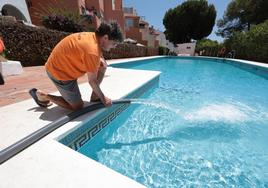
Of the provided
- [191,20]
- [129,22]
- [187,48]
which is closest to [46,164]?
[187,48]

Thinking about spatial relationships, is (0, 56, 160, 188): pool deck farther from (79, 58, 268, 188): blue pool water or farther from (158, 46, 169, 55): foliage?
(158, 46, 169, 55): foliage

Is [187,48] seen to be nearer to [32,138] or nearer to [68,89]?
[68,89]

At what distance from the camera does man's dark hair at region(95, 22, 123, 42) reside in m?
1.92

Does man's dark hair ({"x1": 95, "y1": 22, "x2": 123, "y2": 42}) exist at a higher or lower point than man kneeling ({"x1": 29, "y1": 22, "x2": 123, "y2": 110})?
higher

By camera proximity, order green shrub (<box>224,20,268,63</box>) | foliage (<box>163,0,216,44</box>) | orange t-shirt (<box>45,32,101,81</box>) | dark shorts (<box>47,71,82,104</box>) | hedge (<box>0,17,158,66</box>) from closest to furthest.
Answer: orange t-shirt (<box>45,32,101,81</box>), dark shorts (<box>47,71,82,104</box>), hedge (<box>0,17,158,66</box>), green shrub (<box>224,20,268,63</box>), foliage (<box>163,0,216,44</box>)

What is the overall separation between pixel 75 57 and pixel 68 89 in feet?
1.54

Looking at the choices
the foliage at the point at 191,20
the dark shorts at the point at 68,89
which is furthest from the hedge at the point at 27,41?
the foliage at the point at 191,20

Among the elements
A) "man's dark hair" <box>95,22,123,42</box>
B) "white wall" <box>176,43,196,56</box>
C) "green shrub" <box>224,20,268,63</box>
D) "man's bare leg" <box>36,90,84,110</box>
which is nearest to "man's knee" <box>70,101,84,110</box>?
"man's bare leg" <box>36,90,84,110</box>

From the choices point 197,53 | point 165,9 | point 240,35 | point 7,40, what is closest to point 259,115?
point 7,40

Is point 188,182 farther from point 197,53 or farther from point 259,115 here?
point 197,53

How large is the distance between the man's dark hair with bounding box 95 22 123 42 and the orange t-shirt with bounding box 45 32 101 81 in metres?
0.10

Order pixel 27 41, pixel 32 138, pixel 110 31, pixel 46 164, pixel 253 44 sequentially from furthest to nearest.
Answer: pixel 253 44
pixel 27 41
pixel 110 31
pixel 32 138
pixel 46 164

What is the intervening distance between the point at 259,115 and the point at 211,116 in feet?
3.70

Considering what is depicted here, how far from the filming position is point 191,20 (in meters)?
32.7
